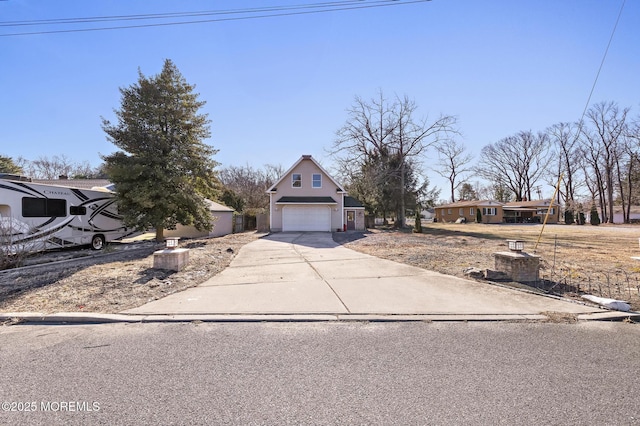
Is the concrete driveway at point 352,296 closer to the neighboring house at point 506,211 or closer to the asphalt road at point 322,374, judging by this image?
the asphalt road at point 322,374

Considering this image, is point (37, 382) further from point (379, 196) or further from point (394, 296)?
point (379, 196)

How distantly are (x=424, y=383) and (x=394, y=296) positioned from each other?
304cm

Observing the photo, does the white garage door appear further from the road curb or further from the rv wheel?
the road curb

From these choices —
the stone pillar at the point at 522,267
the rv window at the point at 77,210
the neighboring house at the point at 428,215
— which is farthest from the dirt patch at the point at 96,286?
the neighboring house at the point at 428,215

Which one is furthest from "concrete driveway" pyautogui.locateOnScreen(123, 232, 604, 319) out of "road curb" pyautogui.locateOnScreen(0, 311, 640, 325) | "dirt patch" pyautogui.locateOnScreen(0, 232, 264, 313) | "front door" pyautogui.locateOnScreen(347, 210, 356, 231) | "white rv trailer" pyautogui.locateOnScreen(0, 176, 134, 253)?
"front door" pyautogui.locateOnScreen(347, 210, 356, 231)

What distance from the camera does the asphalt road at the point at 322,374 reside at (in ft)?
8.22

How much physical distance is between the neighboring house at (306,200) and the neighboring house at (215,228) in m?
3.29

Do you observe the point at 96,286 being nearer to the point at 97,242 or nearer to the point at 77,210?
the point at 77,210

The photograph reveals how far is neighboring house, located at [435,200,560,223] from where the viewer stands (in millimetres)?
47875

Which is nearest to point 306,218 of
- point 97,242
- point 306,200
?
point 306,200

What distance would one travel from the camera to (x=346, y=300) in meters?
5.69

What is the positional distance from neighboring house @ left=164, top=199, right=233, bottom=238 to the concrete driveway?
13667 mm

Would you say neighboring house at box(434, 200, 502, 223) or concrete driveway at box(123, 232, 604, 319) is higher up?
neighboring house at box(434, 200, 502, 223)

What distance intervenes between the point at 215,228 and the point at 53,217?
33.2 feet
